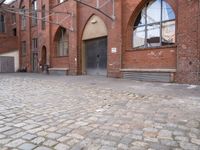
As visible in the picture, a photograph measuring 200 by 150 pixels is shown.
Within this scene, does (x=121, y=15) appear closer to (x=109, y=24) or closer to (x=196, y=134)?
(x=109, y=24)

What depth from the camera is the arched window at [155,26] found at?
1099cm

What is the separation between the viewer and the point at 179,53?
10055mm

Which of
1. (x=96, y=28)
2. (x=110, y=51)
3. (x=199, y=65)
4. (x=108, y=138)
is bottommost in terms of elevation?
(x=108, y=138)

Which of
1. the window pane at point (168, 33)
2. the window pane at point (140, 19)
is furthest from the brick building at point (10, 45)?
the window pane at point (168, 33)

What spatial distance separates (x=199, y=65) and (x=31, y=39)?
67.3 ft

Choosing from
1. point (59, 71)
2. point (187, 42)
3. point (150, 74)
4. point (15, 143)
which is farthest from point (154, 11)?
point (15, 143)

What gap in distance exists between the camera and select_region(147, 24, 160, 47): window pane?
11602 mm

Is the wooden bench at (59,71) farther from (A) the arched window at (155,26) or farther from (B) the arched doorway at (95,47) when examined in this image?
(A) the arched window at (155,26)

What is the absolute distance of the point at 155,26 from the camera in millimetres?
11766

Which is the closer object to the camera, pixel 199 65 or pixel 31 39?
pixel 199 65

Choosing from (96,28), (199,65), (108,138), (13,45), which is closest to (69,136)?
(108,138)

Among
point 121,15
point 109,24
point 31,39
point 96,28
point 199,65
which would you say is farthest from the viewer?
point 31,39

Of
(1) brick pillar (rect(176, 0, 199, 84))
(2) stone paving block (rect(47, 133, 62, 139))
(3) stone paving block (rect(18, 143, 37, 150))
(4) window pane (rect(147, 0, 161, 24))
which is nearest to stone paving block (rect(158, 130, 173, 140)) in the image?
(2) stone paving block (rect(47, 133, 62, 139))

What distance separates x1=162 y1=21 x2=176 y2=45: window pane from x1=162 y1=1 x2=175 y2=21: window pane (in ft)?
0.83
